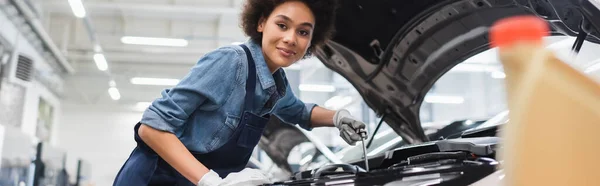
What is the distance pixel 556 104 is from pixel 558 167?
62 mm

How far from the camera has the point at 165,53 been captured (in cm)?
1161

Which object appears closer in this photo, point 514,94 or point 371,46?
point 514,94

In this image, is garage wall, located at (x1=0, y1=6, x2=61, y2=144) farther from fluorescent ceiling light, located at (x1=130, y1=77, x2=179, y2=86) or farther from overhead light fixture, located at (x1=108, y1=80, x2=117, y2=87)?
fluorescent ceiling light, located at (x1=130, y1=77, x2=179, y2=86)

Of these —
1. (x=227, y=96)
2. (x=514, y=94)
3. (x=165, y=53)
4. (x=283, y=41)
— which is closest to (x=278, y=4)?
(x=283, y=41)

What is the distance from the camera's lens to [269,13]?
1.66 meters

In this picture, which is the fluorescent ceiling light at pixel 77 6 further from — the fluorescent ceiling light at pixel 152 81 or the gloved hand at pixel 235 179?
the gloved hand at pixel 235 179

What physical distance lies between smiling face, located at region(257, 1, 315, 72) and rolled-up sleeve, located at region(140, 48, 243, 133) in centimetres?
15

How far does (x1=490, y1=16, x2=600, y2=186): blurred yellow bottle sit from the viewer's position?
1.71 ft

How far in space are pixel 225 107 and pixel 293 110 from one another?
0.51 meters

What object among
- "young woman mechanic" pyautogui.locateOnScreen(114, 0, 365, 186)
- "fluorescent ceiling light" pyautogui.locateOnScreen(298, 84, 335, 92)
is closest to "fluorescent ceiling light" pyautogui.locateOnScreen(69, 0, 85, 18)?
"fluorescent ceiling light" pyautogui.locateOnScreen(298, 84, 335, 92)

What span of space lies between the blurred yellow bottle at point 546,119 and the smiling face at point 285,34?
3.41ft

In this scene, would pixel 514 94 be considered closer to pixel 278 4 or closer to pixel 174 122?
pixel 174 122

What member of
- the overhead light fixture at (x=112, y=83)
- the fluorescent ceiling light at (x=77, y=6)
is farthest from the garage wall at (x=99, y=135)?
the fluorescent ceiling light at (x=77, y=6)

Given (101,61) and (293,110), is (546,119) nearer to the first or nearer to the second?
(293,110)
